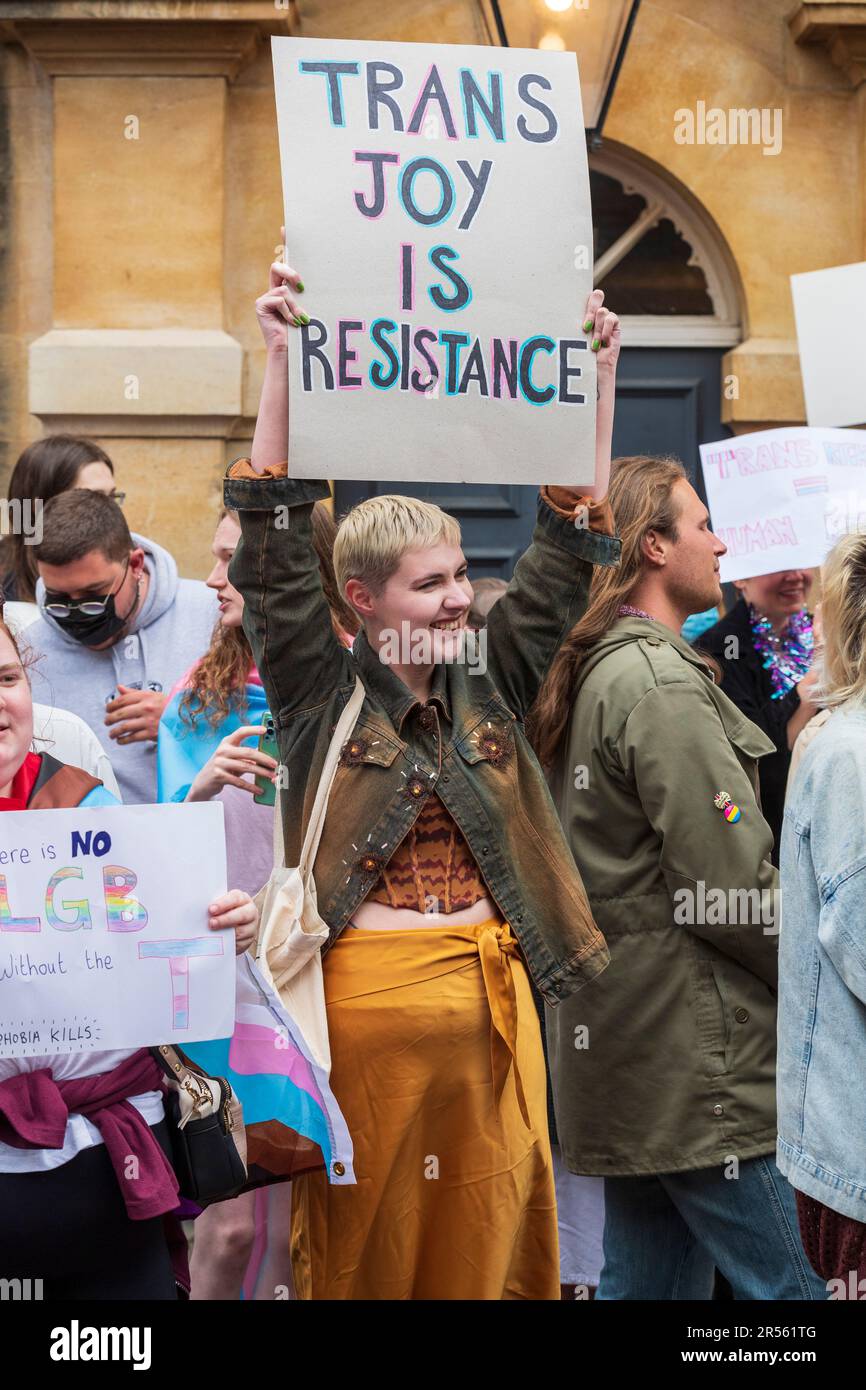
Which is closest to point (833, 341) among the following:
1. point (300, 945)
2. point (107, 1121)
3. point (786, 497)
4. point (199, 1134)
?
point (786, 497)

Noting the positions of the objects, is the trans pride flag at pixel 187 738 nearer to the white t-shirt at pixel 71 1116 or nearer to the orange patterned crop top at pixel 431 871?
the orange patterned crop top at pixel 431 871

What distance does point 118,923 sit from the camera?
268 cm

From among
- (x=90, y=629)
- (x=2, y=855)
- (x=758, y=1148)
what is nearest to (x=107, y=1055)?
(x=2, y=855)

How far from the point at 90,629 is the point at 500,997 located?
2005mm

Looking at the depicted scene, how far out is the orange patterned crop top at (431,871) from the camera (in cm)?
295

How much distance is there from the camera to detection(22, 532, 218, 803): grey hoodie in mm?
4438

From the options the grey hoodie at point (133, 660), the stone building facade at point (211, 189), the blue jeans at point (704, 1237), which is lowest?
the blue jeans at point (704, 1237)

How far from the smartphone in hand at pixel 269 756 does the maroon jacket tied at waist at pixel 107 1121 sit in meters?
0.73

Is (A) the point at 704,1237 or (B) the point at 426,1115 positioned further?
(A) the point at 704,1237

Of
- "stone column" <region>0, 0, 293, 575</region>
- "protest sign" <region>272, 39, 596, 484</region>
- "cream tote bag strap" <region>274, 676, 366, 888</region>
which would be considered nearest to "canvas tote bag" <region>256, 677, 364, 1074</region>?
"cream tote bag strap" <region>274, 676, 366, 888</region>

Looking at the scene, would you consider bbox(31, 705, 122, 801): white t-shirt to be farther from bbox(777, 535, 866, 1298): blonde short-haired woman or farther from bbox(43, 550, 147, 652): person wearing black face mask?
bbox(777, 535, 866, 1298): blonde short-haired woman

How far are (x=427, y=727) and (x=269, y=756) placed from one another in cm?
46

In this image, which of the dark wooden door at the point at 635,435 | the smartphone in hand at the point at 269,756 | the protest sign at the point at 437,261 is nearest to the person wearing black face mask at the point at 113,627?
the smartphone in hand at the point at 269,756

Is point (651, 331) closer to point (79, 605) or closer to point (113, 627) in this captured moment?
point (113, 627)
